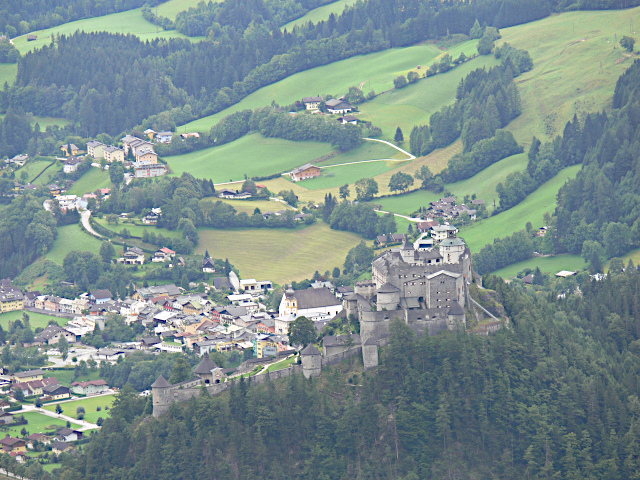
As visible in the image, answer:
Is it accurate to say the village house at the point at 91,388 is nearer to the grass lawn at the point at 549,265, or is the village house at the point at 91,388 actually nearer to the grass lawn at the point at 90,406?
the grass lawn at the point at 90,406

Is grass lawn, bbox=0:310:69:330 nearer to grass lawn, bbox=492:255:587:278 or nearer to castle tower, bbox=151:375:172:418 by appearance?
castle tower, bbox=151:375:172:418

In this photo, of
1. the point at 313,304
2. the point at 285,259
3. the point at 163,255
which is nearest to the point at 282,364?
the point at 313,304

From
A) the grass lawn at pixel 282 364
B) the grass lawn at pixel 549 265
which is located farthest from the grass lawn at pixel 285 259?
the grass lawn at pixel 282 364

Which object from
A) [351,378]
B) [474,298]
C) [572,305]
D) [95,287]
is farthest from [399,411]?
[95,287]

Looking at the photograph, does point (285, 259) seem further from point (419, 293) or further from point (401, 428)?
point (401, 428)

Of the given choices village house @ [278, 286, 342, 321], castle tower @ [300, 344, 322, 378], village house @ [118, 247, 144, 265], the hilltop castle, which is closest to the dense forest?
castle tower @ [300, 344, 322, 378]

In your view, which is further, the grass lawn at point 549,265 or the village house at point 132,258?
the village house at point 132,258
